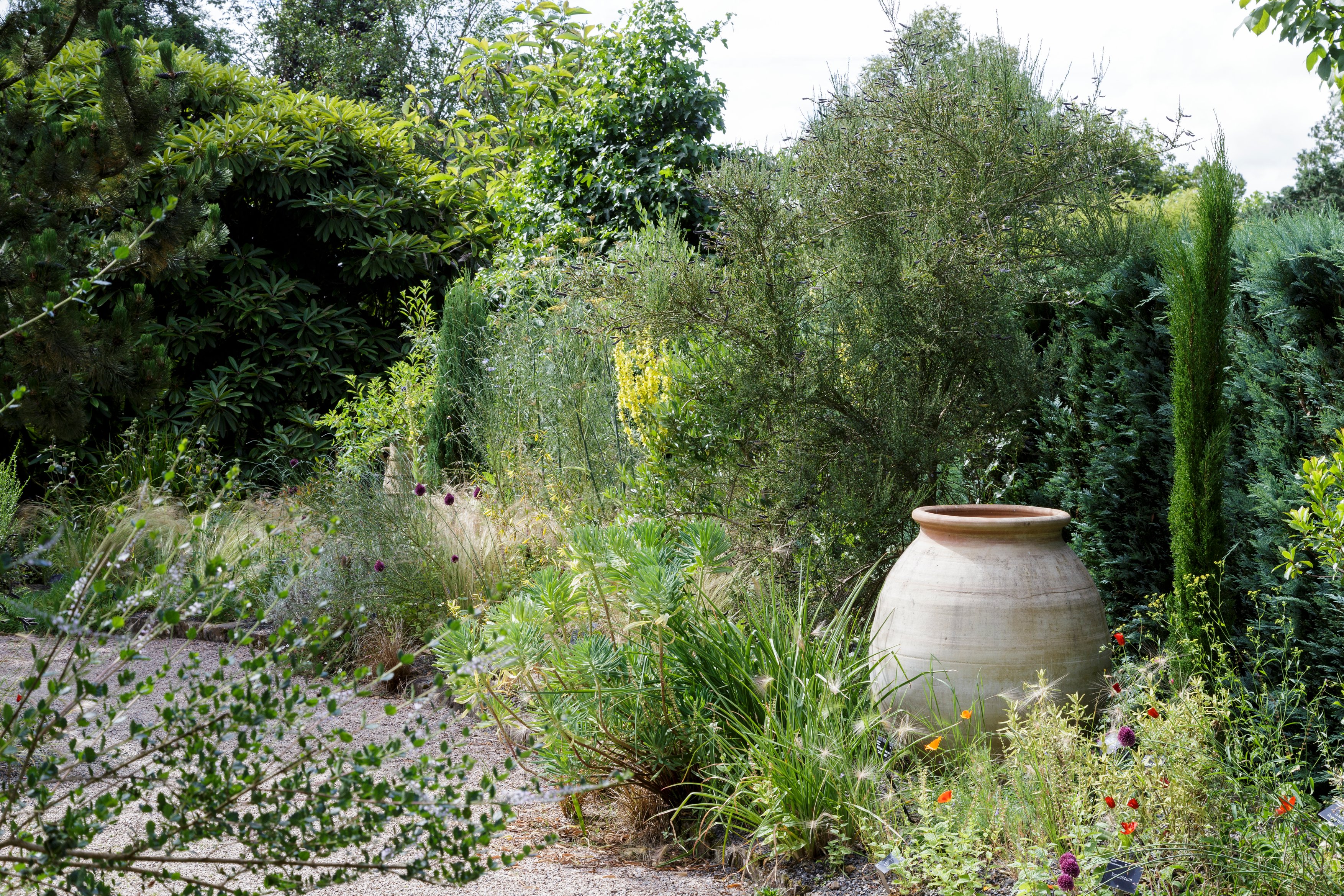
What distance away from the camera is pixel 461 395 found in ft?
22.6

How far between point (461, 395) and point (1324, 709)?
5363 mm

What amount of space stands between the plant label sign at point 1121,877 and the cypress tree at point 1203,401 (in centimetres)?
113

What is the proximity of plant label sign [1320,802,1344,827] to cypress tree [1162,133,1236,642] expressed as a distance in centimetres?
64

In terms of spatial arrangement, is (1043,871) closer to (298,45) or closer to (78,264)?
(78,264)

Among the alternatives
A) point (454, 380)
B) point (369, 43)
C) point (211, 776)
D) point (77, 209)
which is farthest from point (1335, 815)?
point (369, 43)

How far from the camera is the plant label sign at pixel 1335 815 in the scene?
249 cm

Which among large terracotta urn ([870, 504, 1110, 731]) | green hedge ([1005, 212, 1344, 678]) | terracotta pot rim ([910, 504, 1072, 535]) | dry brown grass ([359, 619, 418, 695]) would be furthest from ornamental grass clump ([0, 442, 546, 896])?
green hedge ([1005, 212, 1344, 678])

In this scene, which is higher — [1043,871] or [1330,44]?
[1330,44]

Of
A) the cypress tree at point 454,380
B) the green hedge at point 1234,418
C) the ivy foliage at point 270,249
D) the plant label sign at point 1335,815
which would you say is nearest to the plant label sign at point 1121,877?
the plant label sign at point 1335,815

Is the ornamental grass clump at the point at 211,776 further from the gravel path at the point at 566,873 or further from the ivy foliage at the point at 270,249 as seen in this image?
the ivy foliage at the point at 270,249

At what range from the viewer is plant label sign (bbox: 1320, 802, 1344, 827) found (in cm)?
249

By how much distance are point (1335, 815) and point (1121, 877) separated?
2.69 feet

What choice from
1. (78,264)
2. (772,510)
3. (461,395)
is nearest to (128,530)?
(78,264)

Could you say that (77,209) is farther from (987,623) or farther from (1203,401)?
(1203,401)
